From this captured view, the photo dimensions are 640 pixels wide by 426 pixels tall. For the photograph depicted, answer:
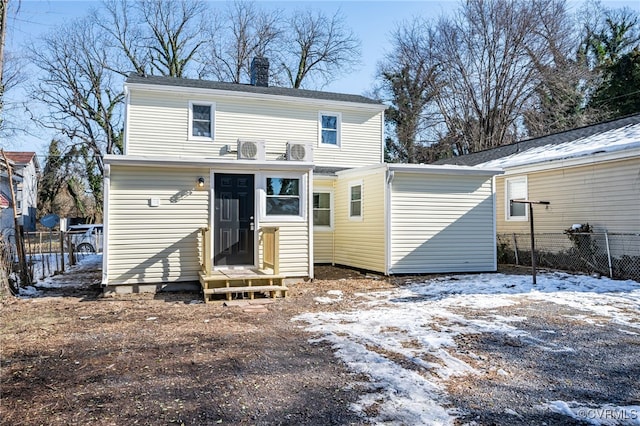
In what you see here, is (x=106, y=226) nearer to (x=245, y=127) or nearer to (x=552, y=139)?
(x=245, y=127)

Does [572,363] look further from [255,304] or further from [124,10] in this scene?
[124,10]

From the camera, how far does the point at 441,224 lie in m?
10.2

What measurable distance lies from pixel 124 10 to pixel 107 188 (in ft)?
74.5

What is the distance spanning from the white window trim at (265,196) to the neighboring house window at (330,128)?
5.76 metres

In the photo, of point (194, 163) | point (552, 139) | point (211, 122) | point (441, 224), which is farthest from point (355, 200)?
point (552, 139)

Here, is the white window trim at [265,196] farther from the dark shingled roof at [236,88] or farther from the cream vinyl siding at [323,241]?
the dark shingled roof at [236,88]

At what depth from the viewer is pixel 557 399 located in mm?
3246

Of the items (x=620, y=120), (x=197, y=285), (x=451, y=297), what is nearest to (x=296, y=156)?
(x=197, y=285)

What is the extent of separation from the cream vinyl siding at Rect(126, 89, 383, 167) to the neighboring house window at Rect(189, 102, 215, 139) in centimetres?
12

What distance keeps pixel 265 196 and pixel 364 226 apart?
3.22 meters

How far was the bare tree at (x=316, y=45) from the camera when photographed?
91.9 feet

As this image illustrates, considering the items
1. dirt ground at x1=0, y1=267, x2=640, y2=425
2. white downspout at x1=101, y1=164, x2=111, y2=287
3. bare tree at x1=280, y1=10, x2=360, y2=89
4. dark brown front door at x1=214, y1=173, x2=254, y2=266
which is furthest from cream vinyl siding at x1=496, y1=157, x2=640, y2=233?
bare tree at x1=280, y1=10, x2=360, y2=89

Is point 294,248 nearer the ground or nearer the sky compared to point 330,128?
nearer the ground

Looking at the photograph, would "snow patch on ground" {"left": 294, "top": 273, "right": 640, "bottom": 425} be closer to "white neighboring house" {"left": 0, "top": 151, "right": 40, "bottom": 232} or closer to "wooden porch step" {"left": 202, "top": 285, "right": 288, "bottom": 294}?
"wooden porch step" {"left": 202, "top": 285, "right": 288, "bottom": 294}
